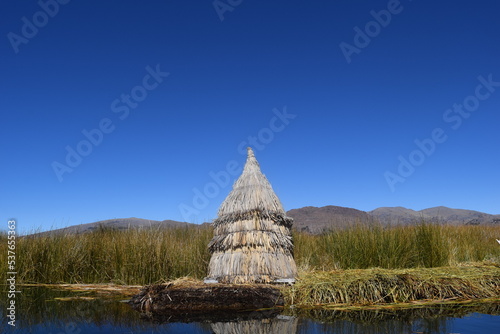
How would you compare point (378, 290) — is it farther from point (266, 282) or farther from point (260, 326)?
point (260, 326)

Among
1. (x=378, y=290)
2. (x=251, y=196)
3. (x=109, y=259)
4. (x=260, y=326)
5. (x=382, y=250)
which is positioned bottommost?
(x=260, y=326)

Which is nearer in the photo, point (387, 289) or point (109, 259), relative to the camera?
point (387, 289)

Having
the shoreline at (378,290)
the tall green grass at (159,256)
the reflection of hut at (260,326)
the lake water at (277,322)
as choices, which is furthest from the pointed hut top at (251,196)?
the reflection of hut at (260,326)

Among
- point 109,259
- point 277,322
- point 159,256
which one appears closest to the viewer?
point 277,322

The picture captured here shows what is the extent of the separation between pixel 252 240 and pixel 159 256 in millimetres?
3241

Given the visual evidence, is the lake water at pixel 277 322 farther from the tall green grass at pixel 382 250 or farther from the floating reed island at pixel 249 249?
the tall green grass at pixel 382 250

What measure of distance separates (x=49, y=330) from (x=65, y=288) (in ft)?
12.9

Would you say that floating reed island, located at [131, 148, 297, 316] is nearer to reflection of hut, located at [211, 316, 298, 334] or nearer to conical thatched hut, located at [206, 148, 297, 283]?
conical thatched hut, located at [206, 148, 297, 283]

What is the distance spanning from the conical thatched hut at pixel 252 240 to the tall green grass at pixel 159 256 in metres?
2.01

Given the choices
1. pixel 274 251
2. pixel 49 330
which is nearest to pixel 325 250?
pixel 274 251

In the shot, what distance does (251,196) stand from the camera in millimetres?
7688

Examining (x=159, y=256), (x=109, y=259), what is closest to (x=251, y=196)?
(x=159, y=256)

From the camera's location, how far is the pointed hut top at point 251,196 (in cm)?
761

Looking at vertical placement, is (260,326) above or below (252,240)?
below
